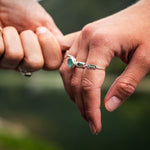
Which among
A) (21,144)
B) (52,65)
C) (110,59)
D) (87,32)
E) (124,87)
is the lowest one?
(21,144)

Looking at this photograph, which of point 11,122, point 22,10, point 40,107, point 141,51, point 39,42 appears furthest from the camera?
point 40,107

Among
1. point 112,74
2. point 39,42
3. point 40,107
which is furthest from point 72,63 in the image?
point 112,74

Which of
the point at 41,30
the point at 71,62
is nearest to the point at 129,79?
the point at 71,62

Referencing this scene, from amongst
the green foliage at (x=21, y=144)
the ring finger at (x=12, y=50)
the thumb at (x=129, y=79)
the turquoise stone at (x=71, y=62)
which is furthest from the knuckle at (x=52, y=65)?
the green foliage at (x=21, y=144)

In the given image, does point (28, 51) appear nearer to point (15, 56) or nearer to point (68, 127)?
point (15, 56)

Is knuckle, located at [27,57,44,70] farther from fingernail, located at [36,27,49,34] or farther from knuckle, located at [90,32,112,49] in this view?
knuckle, located at [90,32,112,49]

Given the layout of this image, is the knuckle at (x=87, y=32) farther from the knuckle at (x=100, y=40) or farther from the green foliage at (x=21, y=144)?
the green foliage at (x=21, y=144)

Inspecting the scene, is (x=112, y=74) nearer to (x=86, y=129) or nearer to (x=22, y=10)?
(x=86, y=129)
